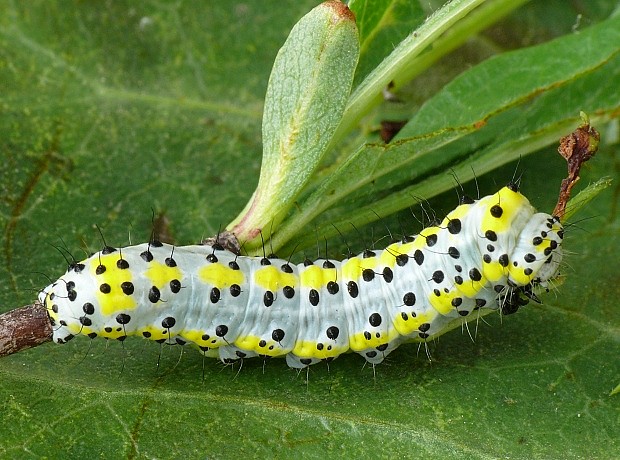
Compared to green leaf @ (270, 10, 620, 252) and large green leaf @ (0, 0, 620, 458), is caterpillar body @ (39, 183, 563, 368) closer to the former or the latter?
large green leaf @ (0, 0, 620, 458)

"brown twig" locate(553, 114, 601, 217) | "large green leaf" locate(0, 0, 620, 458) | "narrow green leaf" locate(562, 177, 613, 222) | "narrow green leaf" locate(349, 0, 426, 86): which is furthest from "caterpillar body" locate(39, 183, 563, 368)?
"narrow green leaf" locate(349, 0, 426, 86)

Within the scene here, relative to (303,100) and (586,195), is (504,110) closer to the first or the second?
(586,195)

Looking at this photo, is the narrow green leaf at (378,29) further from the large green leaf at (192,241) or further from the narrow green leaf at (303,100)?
the large green leaf at (192,241)

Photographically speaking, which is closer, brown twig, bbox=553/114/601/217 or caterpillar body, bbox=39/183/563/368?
brown twig, bbox=553/114/601/217

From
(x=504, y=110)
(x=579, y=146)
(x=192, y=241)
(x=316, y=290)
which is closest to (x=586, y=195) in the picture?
(x=579, y=146)

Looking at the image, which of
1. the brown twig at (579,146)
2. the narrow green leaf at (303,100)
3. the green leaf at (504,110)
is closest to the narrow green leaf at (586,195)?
the brown twig at (579,146)
